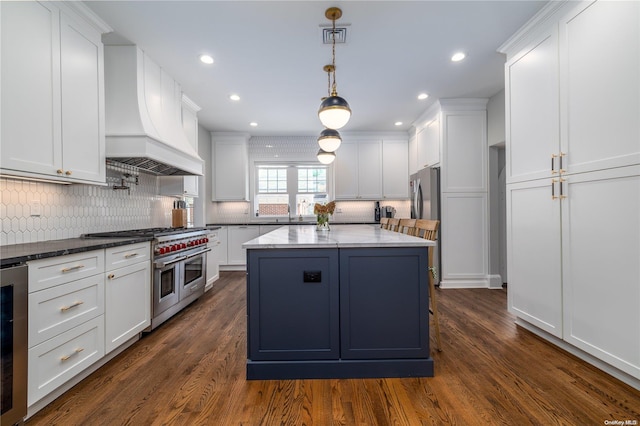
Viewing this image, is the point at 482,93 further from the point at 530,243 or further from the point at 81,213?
the point at 81,213

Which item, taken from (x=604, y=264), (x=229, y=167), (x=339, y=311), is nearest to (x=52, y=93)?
(x=339, y=311)

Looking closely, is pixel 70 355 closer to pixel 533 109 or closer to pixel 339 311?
pixel 339 311

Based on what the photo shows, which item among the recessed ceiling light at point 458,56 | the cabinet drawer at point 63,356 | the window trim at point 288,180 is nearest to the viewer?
the cabinet drawer at point 63,356

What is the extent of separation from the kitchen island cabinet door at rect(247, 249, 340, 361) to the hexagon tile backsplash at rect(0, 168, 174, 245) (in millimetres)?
1686

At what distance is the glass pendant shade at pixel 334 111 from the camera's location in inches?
87.0

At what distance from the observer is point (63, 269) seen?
173 centimetres

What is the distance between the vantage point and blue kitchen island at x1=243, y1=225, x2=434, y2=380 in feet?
6.33

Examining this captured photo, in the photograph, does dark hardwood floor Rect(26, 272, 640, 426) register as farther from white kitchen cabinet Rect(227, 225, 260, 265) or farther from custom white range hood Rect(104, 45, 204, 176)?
white kitchen cabinet Rect(227, 225, 260, 265)

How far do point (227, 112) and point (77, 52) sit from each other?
2424 millimetres

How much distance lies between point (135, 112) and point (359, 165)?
13.2ft

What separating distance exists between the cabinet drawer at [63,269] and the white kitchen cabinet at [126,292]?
12 centimetres

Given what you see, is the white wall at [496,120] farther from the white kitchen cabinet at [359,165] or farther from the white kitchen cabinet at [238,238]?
the white kitchen cabinet at [238,238]

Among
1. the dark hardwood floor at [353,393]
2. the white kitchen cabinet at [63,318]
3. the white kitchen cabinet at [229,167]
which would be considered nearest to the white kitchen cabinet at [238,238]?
the white kitchen cabinet at [229,167]

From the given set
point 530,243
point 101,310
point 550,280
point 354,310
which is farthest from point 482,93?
point 101,310
